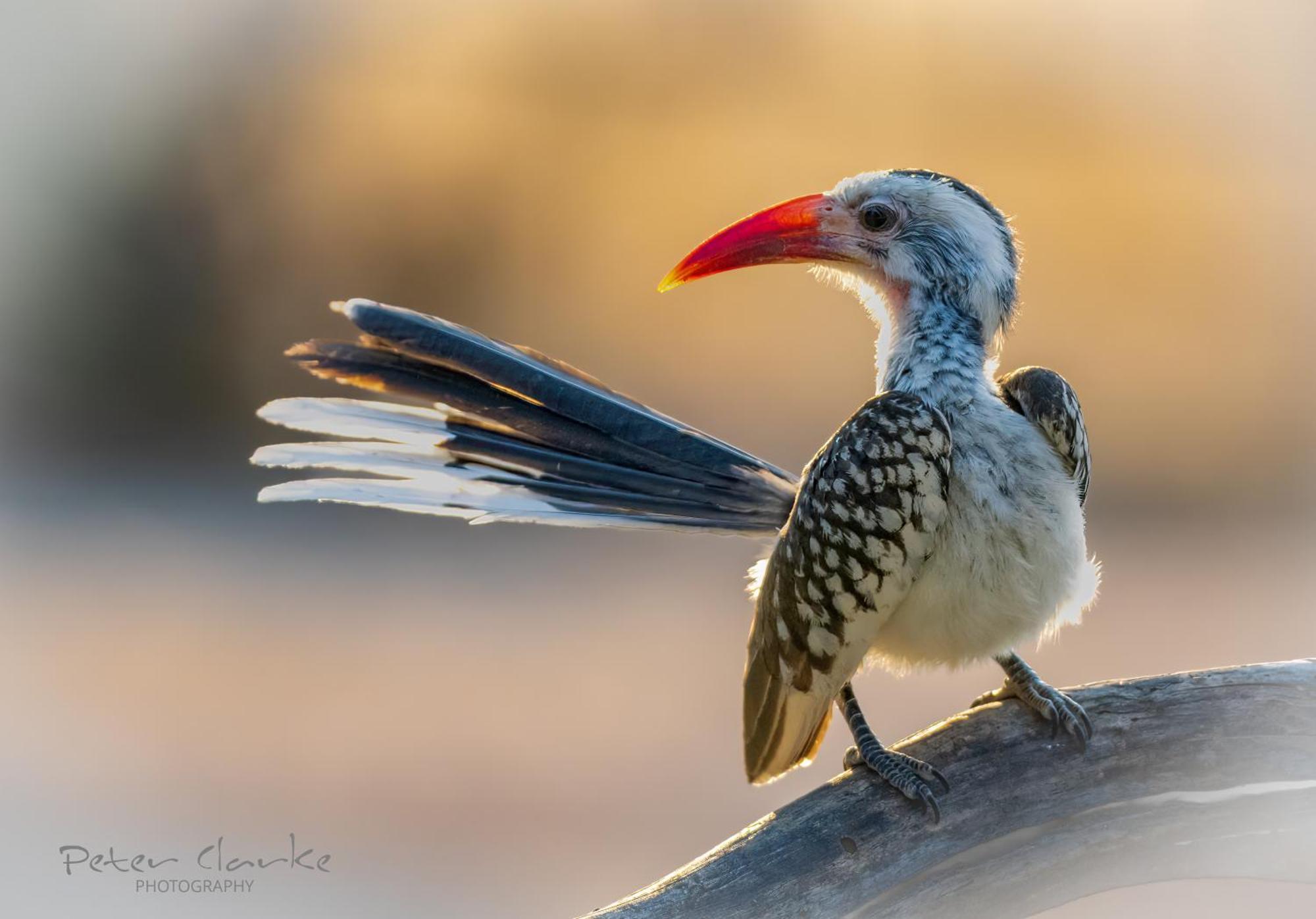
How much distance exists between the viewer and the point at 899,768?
7.78ft

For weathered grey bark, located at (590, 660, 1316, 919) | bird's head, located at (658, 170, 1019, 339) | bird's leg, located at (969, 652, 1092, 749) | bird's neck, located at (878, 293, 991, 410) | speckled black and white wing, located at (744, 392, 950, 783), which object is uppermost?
bird's head, located at (658, 170, 1019, 339)

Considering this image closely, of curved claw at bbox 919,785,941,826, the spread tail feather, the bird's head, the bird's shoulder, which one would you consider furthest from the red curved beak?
curved claw at bbox 919,785,941,826

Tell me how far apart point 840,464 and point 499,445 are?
2.52 ft

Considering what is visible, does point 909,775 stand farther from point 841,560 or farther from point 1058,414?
point 1058,414

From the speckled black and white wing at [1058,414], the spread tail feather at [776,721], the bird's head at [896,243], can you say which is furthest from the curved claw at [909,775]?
the bird's head at [896,243]

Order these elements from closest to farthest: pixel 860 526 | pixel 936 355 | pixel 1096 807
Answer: pixel 860 526 → pixel 1096 807 → pixel 936 355

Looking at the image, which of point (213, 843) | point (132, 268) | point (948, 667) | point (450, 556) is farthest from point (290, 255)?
point (948, 667)

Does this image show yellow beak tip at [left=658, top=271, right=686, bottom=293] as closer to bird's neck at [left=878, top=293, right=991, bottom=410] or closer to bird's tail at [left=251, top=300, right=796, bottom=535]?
bird's tail at [left=251, top=300, right=796, bottom=535]

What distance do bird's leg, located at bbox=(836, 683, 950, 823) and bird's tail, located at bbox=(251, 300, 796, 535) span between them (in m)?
0.57

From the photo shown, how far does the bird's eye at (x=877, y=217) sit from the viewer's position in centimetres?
270

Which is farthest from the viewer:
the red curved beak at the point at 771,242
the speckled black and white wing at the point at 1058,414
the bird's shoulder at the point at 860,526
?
the red curved beak at the point at 771,242

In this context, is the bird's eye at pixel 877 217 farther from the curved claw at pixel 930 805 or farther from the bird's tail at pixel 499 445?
the curved claw at pixel 930 805

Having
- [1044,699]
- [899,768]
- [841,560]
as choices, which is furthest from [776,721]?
[1044,699]

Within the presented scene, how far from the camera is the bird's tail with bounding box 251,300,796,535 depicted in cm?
265
